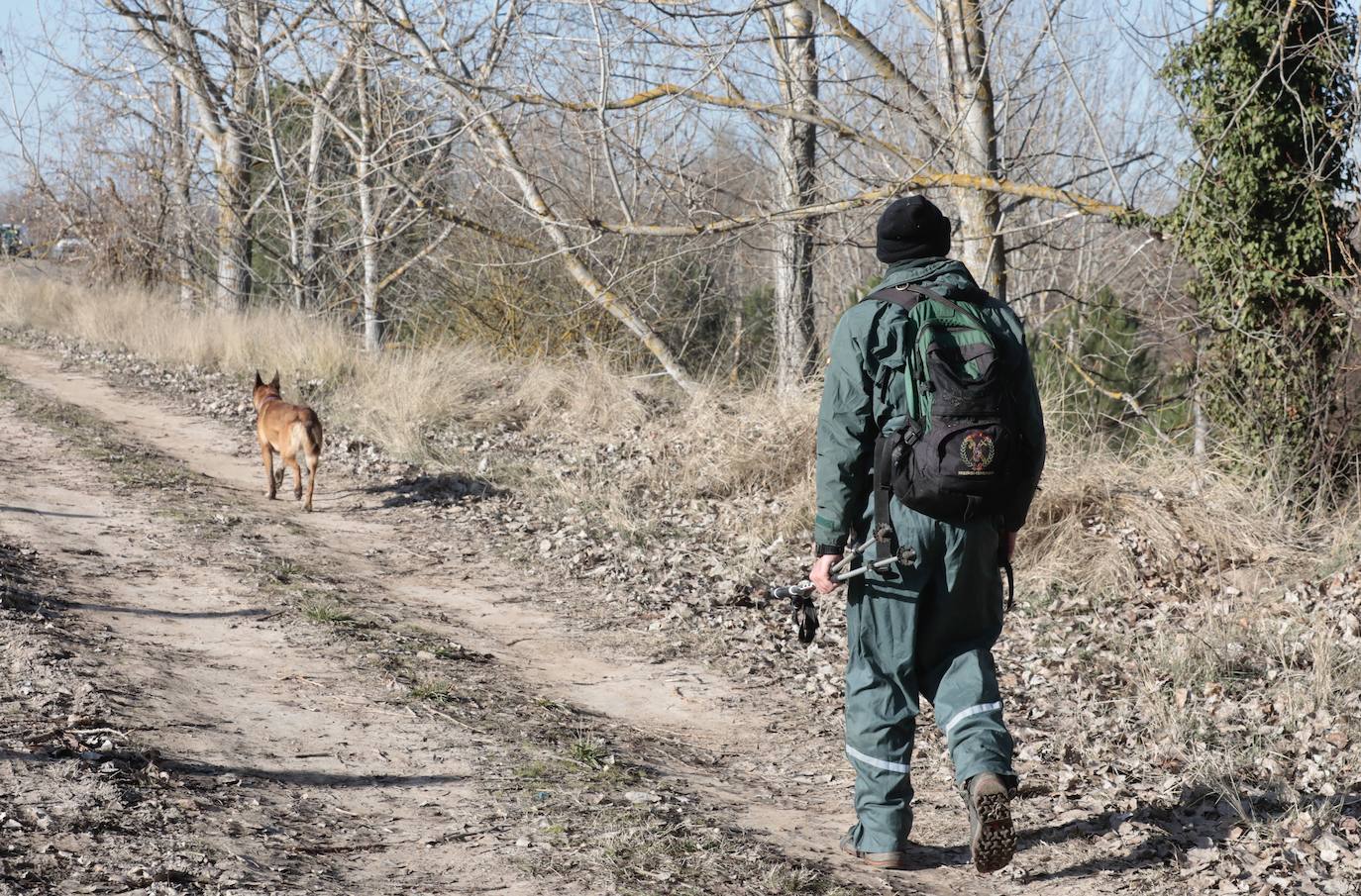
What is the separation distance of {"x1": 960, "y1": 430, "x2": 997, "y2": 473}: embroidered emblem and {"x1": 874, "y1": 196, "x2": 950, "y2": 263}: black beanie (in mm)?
659

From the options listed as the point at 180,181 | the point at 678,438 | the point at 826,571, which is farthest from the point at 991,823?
the point at 180,181

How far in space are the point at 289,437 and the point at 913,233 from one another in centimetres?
621

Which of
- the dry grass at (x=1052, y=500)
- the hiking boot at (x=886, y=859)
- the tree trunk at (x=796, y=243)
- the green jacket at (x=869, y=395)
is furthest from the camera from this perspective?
the tree trunk at (x=796, y=243)

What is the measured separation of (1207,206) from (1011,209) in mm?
1590

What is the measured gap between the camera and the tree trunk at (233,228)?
762 inches

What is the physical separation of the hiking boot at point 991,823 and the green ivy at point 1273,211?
7029 mm

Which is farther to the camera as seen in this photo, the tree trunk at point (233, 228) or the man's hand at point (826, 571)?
the tree trunk at point (233, 228)

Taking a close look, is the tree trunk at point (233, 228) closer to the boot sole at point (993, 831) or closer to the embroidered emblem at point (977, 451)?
the embroidered emblem at point (977, 451)

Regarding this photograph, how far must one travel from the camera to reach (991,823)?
3.60 metres

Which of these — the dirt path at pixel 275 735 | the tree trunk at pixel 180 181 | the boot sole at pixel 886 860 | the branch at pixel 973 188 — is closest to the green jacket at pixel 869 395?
the boot sole at pixel 886 860

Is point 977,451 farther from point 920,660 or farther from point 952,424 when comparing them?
point 920,660

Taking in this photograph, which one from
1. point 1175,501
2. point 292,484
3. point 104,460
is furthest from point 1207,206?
point 104,460

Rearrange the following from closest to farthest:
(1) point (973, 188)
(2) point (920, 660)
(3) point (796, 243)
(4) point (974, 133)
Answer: (2) point (920, 660), (1) point (973, 188), (4) point (974, 133), (3) point (796, 243)

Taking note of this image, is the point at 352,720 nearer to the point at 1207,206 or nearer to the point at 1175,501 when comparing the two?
the point at 1175,501
